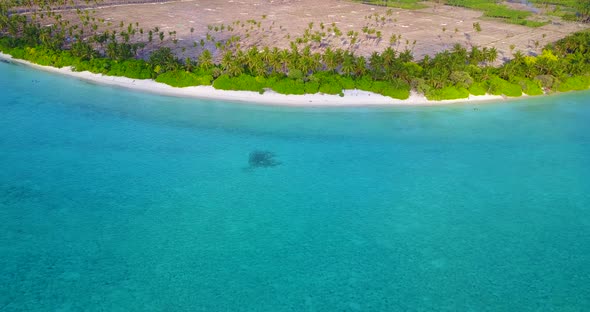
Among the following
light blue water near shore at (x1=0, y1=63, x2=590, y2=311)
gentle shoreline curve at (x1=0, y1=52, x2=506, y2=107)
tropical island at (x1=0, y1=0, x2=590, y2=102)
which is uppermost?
tropical island at (x1=0, y1=0, x2=590, y2=102)

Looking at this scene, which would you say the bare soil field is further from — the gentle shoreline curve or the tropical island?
the gentle shoreline curve

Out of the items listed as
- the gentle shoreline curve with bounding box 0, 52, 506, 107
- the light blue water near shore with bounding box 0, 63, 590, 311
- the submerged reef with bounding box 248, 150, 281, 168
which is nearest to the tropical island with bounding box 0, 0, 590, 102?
the gentle shoreline curve with bounding box 0, 52, 506, 107

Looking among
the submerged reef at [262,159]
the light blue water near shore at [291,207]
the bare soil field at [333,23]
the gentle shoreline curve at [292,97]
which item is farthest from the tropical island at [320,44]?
the submerged reef at [262,159]

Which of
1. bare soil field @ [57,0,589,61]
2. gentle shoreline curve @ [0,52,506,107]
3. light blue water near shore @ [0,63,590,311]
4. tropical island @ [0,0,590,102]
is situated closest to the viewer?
light blue water near shore @ [0,63,590,311]

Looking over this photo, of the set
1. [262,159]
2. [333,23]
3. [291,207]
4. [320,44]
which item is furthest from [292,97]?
[333,23]

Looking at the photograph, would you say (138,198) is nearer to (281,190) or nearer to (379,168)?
(281,190)

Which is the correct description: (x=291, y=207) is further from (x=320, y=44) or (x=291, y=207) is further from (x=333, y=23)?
(x=333, y=23)

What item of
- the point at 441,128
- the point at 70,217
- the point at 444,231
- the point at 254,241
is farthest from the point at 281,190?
the point at 441,128
